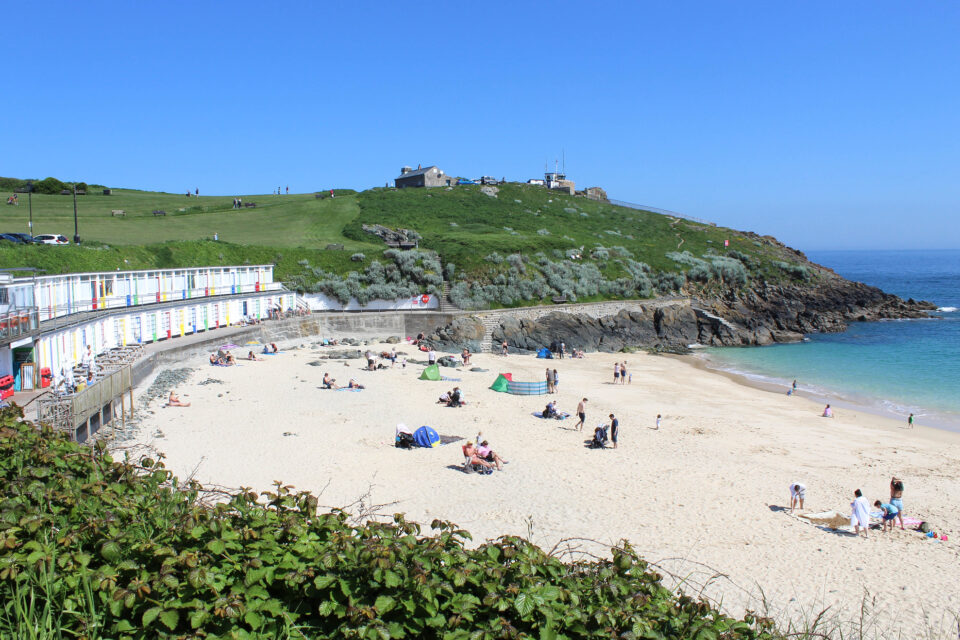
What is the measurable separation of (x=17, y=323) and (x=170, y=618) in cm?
1655

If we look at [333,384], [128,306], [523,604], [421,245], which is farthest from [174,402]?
[421,245]

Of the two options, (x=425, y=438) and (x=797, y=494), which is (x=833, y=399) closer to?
(x=797, y=494)

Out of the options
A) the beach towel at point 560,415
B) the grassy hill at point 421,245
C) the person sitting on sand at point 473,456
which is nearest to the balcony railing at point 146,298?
the grassy hill at point 421,245

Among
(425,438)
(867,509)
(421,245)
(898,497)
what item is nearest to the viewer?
(867,509)

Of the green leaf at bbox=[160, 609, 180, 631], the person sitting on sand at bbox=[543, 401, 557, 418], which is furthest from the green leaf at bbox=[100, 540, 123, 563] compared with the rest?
the person sitting on sand at bbox=[543, 401, 557, 418]

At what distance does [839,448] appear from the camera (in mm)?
18375

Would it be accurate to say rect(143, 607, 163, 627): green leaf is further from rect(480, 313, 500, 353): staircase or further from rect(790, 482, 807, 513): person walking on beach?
rect(480, 313, 500, 353): staircase

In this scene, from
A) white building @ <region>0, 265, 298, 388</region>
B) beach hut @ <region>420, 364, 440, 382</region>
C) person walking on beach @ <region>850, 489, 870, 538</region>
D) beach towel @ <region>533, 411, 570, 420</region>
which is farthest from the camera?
beach hut @ <region>420, 364, 440, 382</region>

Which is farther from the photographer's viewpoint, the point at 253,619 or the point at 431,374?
the point at 431,374

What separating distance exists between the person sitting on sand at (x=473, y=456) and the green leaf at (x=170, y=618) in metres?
11.0

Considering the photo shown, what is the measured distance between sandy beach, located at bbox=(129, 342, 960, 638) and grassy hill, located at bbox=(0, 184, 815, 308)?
1644 centimetres

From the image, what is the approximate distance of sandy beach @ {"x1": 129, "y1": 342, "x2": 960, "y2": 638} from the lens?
10.2m

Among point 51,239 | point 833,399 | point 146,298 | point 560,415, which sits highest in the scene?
point 51,239

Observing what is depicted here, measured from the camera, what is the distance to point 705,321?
4297cm
